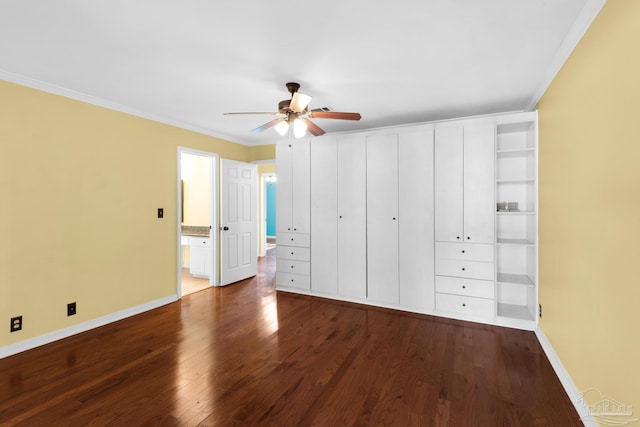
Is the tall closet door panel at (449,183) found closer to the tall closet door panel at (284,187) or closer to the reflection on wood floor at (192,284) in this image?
the tall closet door panel at (284,187)

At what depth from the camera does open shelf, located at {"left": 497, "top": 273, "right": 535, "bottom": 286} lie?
3.33m

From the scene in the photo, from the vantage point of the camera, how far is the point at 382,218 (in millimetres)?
3996

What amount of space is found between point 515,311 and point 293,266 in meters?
2.92

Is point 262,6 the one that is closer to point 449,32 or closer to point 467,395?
point 449,32

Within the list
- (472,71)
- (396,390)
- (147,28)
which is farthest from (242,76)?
(396,390)

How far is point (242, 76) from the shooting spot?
2732 mm

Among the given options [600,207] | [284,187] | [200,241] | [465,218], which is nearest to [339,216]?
[284,187]

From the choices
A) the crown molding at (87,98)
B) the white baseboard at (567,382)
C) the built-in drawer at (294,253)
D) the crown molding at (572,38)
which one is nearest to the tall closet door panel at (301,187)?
the built-in drawer at (294,253)

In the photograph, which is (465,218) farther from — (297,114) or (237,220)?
(237,220)

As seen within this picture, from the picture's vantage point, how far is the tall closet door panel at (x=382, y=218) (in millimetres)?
3920

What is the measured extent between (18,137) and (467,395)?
4.31 m

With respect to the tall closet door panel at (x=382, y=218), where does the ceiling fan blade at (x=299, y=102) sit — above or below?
above

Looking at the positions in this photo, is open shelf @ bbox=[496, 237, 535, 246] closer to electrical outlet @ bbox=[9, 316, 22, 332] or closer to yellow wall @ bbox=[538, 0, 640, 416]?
yellow wall @ bbox=[538, 0, 640, 416]

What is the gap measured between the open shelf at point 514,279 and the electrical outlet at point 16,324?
15.8ft
